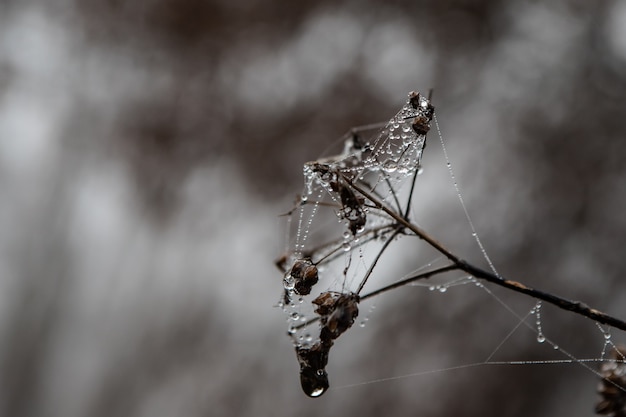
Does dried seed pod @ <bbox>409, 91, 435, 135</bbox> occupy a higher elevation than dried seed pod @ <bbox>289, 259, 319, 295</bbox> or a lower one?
higher

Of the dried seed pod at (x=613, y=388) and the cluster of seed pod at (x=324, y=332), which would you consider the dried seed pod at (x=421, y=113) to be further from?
the dried seed pod at (x=613, y=388)

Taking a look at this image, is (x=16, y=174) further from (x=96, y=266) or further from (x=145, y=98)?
(x=145, y=98)

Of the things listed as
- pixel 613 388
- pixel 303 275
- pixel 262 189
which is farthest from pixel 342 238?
pixel 262 189

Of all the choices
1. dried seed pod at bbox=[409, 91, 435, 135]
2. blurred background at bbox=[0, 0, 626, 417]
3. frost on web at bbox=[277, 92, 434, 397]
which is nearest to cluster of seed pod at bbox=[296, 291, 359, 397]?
frost on web at bbox=[277, 92, 434, 397]

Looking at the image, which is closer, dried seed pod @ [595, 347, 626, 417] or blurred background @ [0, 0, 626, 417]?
dried seed pod @ [595, 347, 626, 417]

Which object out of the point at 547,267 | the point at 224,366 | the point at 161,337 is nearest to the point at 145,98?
the point at 161,337

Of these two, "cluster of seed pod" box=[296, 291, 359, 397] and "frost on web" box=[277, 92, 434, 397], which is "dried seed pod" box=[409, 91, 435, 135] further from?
"cluster of seed pod" box=[296, 291, 359, 397]

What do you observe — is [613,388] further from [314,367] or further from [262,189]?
[262,189]
